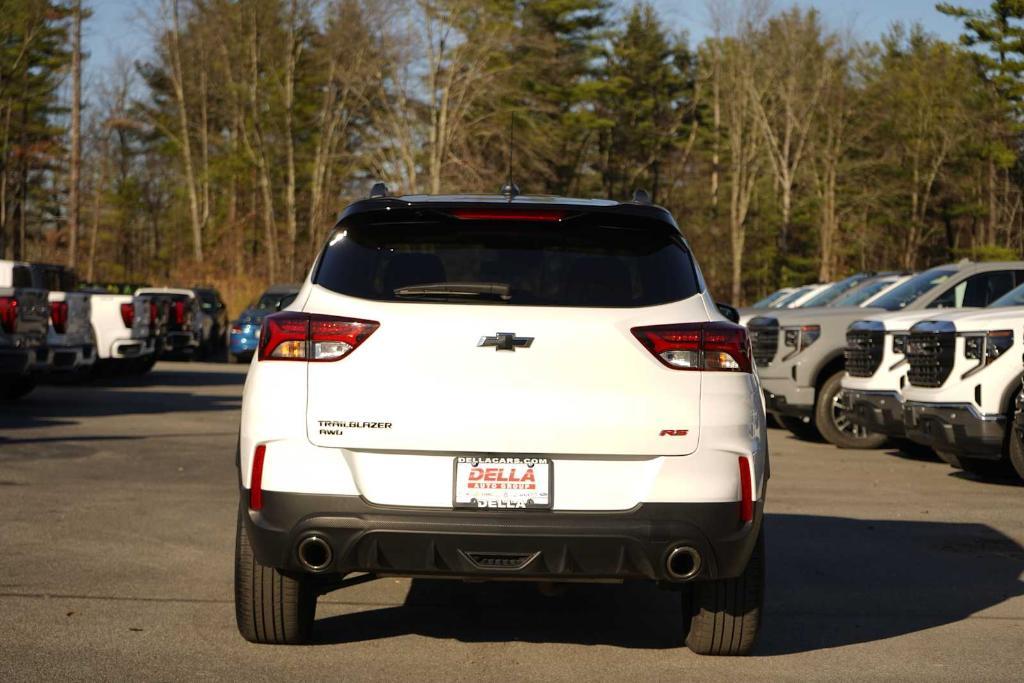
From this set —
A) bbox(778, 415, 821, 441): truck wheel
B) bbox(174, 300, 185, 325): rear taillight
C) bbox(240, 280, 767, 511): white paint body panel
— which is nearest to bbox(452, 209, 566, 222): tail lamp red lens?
bbox(240, 280, 767, 511): white paint body panel

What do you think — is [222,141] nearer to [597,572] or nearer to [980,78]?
[980,78]

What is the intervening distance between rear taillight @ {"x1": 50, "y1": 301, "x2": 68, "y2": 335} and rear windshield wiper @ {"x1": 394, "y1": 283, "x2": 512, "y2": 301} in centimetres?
1565

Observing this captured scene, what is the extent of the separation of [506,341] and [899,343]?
895cm

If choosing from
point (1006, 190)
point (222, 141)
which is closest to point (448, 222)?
point (1006, 190)

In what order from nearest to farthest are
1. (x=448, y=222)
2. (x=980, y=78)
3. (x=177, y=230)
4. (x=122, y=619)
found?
1. (x=448, y=222)
2. (x=122, y=619)
3. (x=980, y=78)
4. (x=177, y=230)

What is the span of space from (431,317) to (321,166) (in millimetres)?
58429

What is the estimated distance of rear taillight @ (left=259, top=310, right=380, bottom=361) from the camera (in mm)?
5219

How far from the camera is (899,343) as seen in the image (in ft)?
43.9

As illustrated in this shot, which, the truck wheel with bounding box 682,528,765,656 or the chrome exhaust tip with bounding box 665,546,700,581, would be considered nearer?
the chrome exhaust tip with bounding box 665,546,700,581

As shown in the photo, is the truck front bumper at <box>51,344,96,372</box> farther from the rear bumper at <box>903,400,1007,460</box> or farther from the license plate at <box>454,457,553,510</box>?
the license plate at <box>454,457,553,510</box>

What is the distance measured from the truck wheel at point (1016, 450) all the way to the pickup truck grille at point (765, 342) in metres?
4.84

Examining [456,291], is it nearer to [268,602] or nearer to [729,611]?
Result: [268,602]

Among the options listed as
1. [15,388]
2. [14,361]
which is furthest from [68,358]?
[14,361]

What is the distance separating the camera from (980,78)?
54.8 meters
